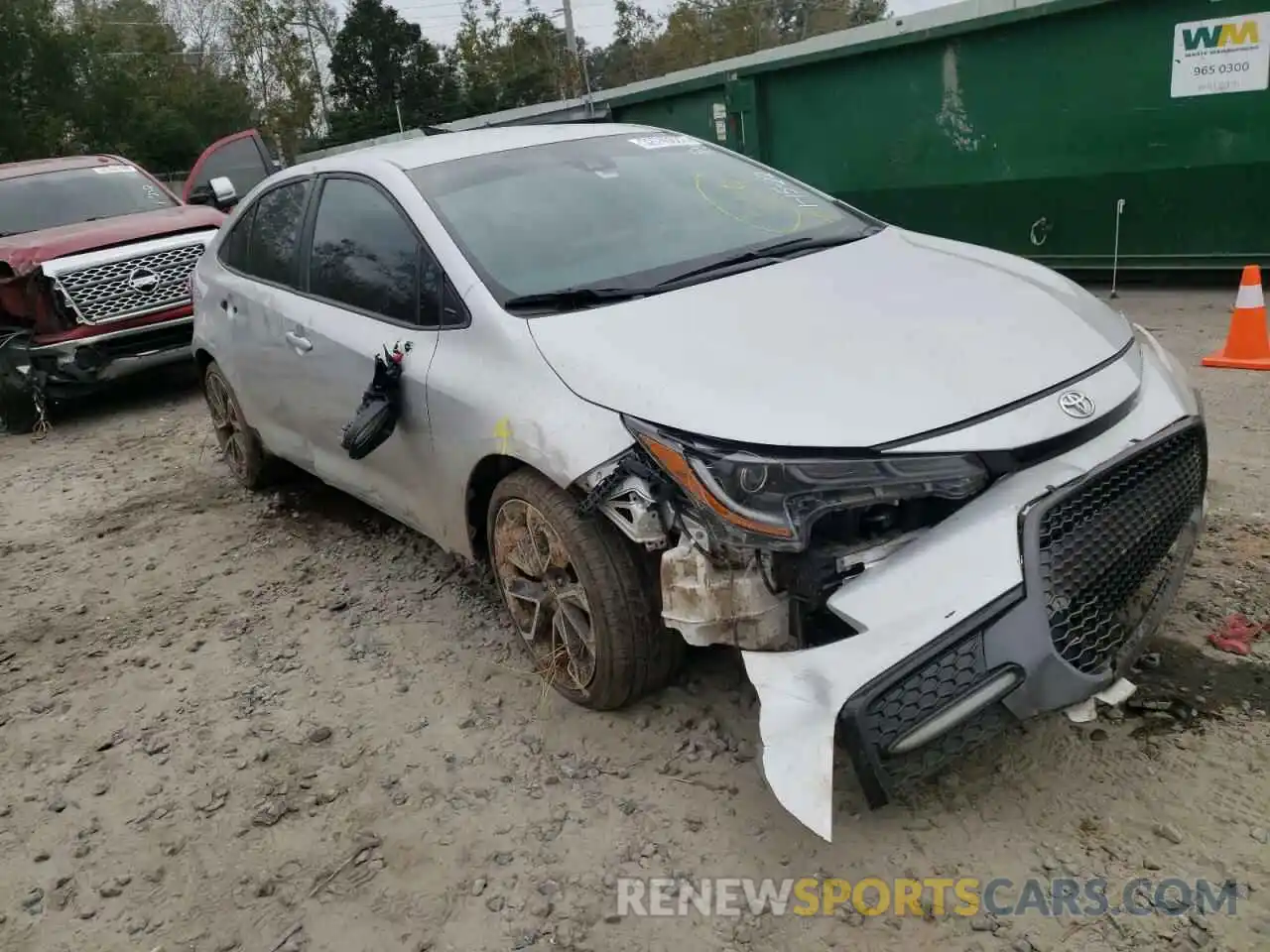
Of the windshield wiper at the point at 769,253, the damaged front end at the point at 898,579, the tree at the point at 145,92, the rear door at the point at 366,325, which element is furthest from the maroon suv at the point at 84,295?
the tree at the point at 145,92

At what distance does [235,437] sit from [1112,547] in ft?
14.2

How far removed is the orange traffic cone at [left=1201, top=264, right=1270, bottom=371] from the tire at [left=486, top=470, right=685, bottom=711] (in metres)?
4.09

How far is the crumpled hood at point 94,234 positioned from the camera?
751cm

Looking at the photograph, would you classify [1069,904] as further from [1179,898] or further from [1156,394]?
[1156,394]

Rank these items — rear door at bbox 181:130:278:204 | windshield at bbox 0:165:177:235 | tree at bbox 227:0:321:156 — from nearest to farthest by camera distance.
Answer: windshield at bbox 0:165:177:235, rear door at bbox 181:130:278:204, tree at bbox 227:0:321:156

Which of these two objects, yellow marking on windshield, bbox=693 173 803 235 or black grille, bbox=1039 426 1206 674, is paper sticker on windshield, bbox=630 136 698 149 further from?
black grille, bbox=1039 426 1206 674

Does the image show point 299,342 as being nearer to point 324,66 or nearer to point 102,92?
point 102,92

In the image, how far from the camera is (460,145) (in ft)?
13.0

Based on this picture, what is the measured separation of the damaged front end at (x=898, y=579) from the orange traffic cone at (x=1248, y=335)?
3.38 metres

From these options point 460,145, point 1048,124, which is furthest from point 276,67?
point 460,145

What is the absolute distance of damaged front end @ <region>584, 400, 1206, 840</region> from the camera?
2.22m

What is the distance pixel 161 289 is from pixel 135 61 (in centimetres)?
3312

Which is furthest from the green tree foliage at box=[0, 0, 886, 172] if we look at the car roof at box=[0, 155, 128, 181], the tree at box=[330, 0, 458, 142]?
the car roof at box=[0, 155, 128, 181]

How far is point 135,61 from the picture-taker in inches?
1398
